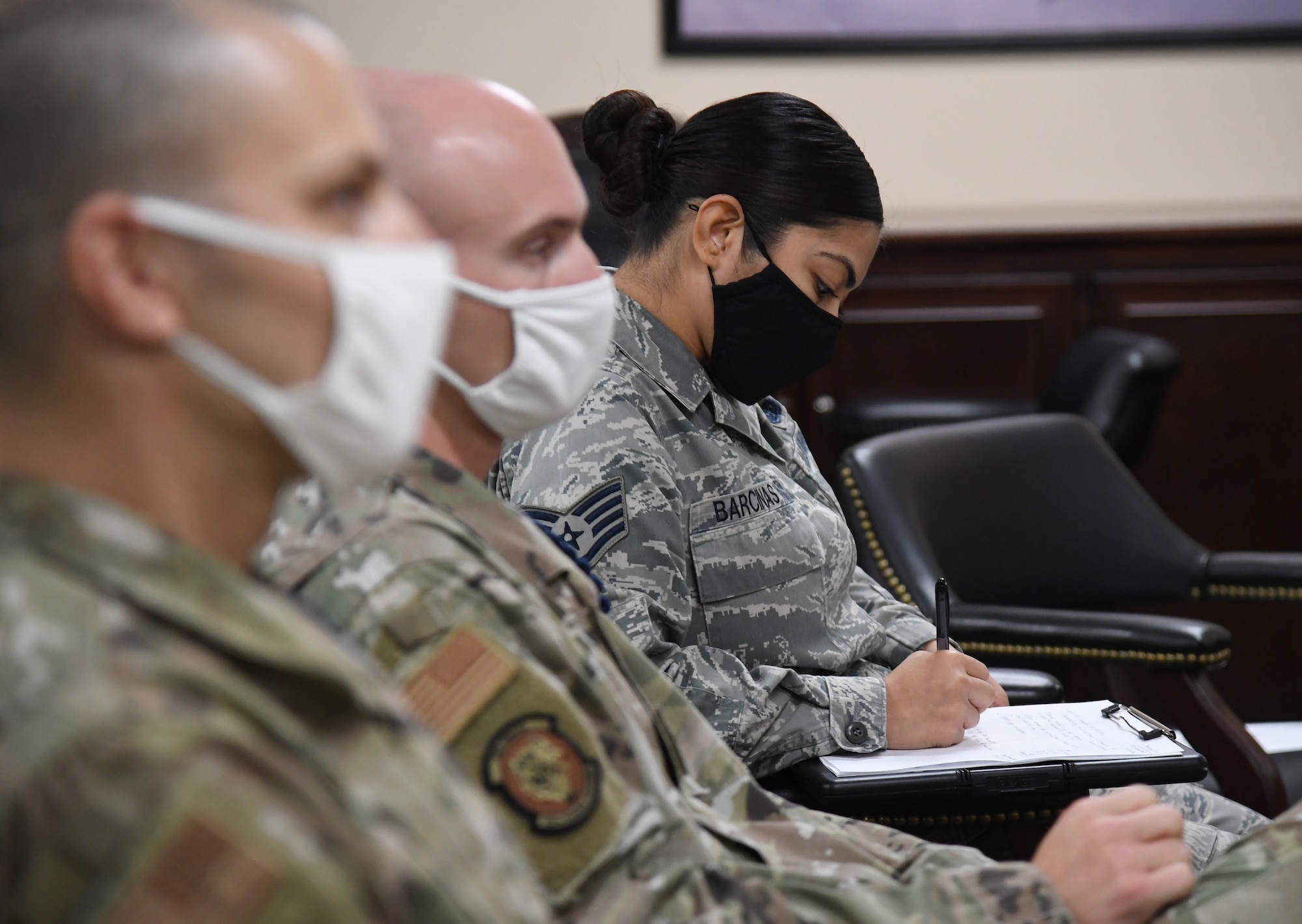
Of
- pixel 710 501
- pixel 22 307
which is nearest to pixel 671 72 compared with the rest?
pixel 710 501

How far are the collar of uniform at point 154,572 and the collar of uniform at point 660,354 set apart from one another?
3.24ft

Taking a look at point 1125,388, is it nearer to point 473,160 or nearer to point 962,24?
point 962,24

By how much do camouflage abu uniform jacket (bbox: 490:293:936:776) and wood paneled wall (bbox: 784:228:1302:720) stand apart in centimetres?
176

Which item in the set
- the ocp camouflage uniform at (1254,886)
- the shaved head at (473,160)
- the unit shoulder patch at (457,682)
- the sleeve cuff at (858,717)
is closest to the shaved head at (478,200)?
the shaved head at (473,160)

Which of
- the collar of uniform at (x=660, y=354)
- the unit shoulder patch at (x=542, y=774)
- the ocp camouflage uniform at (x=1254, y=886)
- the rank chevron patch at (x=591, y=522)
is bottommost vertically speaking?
the ocp camouflage uniform at (x=1254, y=886)

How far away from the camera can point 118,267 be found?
1.93ft

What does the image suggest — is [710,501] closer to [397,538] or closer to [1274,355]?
[397,538]

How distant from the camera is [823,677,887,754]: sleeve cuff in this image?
144 centimetres

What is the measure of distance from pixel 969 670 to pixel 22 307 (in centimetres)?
122

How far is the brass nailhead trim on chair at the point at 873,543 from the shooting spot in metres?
2.05

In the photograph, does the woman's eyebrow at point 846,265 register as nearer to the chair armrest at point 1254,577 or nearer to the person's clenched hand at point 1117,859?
the person's clenched hand at point 1117,859

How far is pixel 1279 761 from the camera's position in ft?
6.46

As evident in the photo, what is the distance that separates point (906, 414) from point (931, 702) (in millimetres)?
1748

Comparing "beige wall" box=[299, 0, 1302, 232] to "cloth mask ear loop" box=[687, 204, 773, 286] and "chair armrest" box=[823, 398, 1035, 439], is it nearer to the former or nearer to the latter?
"chair armrest" box=[823, 398, 1035, 439]
